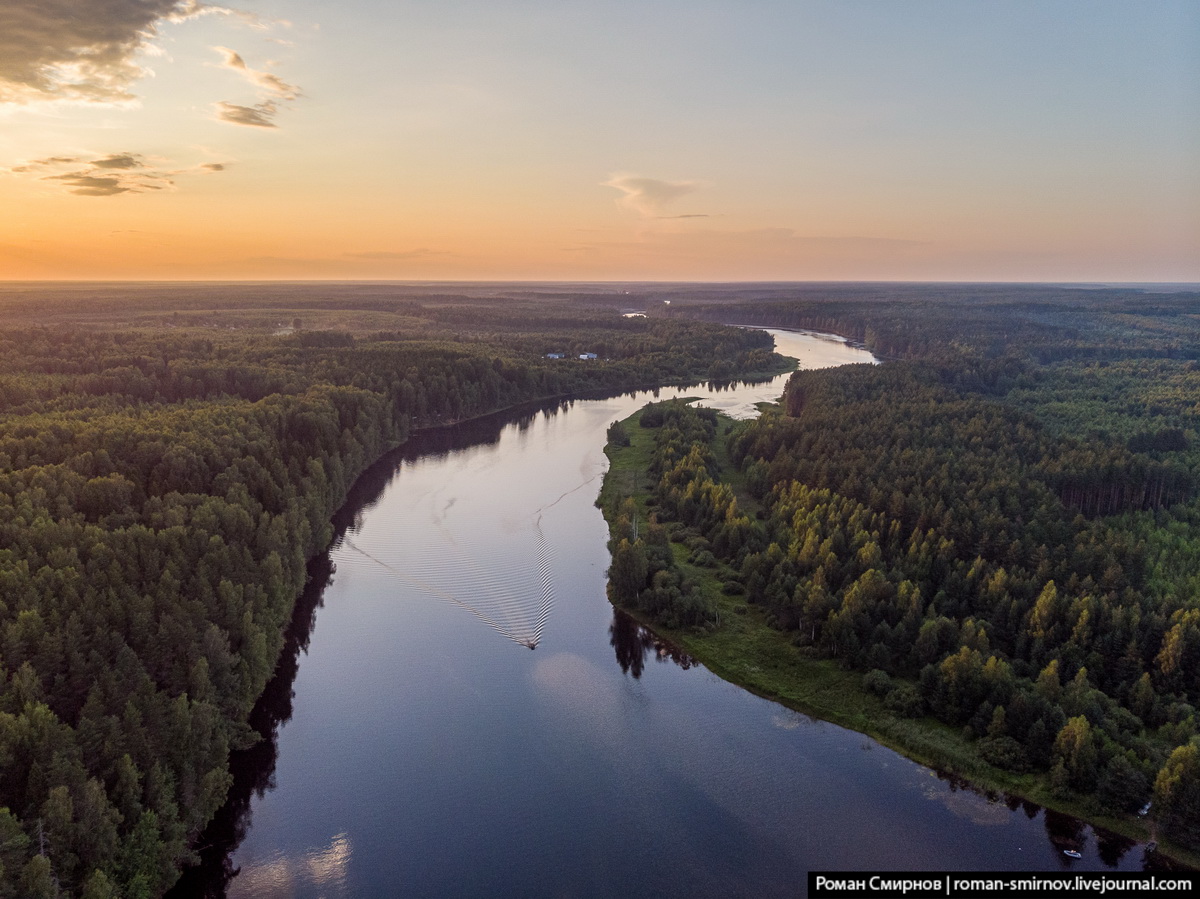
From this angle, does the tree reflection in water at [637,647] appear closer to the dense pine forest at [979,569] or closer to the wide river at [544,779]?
the wide river at [544,779]

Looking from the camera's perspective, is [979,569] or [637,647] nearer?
[979,569]

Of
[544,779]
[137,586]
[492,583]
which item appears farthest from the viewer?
[492,583]

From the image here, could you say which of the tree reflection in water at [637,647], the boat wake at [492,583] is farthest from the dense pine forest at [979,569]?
the boat wake at [492,583]

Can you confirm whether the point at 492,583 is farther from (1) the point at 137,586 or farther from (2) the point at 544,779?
(1) the point at 137,586

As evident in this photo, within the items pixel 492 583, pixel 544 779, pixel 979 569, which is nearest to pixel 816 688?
pixel 979 569

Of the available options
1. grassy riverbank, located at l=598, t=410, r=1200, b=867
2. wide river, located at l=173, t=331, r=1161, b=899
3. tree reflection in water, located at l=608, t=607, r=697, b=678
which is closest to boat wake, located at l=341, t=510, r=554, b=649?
wide river, located at l=173, t=331, r=1161, b=899

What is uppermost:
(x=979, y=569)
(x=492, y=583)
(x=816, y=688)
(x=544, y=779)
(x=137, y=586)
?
(x=137, y=586)
